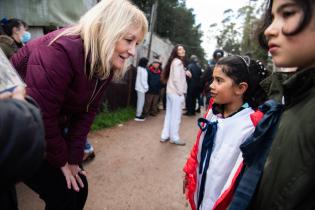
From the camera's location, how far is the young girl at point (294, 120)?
968 millimetres

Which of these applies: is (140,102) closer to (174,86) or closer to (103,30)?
(174,86)

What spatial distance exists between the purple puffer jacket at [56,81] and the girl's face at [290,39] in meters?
1.14

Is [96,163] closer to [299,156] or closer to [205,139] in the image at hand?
[205,139]

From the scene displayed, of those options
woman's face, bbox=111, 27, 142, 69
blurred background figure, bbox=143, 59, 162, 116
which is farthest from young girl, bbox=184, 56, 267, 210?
blurred background figure, bbox=143, 59, 162, 116

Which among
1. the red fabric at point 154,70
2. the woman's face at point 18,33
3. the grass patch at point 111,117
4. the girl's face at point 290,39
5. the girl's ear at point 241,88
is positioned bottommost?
the grass patch at point 111,117

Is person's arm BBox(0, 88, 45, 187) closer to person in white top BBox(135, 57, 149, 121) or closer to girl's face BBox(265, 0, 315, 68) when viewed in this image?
girl's face BBox(265, 0, 315, 68)

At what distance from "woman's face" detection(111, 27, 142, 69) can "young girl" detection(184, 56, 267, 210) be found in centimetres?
72

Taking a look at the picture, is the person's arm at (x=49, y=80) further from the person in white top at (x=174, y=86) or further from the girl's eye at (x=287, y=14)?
the person in white top at (x=174, y=86)

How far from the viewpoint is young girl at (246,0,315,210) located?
968mm

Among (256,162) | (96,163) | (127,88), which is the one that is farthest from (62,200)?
(127,88)

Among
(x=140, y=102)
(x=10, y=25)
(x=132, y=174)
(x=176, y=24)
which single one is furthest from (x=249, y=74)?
(x=176, y=24)

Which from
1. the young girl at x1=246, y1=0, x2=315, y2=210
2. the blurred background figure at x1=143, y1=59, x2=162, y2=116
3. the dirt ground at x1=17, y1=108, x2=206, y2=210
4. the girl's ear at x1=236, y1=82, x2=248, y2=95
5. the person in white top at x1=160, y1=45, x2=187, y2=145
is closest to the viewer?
the young girl at x1=246, y1=0, x2=315, y2=210

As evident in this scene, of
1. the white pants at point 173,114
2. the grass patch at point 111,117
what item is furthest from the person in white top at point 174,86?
the grass patch at point 111,117

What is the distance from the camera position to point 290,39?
3.32ft
